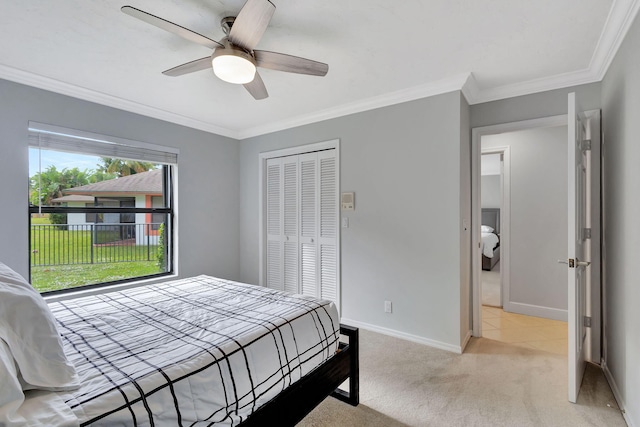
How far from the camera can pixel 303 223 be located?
3707mm

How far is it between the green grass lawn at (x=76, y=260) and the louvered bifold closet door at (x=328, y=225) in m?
2.07

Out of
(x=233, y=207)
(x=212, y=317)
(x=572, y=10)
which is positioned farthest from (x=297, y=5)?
(x=233, y=207)

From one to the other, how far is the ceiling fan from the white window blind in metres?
1.48

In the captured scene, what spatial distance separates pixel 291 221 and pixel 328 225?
58cm

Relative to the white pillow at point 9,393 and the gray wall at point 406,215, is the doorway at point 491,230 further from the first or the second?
the white pillow at point 9,393

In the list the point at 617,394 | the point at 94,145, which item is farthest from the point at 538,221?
the point at 94,145

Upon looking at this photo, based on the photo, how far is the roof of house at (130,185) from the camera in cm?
305

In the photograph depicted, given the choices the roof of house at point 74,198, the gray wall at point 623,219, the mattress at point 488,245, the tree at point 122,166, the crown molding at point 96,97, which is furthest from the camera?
the mattress at point 488,245

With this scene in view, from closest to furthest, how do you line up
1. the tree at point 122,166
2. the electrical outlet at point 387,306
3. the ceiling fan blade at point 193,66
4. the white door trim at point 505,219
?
the ceiling fan blade at point 193,66, the electrical outlet at point 387,306, the tree at point 122,166, the white door trim at point 505,219

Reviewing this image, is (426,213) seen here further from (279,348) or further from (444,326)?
(279,348)

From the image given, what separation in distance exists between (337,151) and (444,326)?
81.2 inches

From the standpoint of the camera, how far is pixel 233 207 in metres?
4.27

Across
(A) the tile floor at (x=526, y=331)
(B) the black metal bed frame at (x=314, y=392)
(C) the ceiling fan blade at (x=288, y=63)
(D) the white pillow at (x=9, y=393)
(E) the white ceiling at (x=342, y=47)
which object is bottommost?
(A) the tile floor at (x=526, y=331)

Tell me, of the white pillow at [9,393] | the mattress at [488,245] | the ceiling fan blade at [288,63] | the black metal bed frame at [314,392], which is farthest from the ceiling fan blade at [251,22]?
the mattress at [488,245]
